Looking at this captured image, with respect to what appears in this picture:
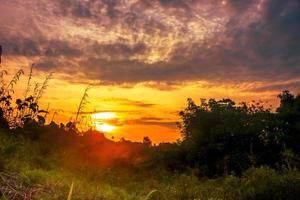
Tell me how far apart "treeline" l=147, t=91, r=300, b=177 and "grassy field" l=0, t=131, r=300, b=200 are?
199 centimetres

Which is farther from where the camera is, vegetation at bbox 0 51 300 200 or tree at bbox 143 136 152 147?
tree at bbox 143 136 152 147

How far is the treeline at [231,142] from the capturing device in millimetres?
19453

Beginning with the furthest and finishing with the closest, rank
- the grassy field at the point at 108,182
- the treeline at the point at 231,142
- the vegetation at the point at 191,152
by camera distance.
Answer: the treeline at the point at 231,142, the vegetation at the point at 191,152, the grassy field at the point at 108,182

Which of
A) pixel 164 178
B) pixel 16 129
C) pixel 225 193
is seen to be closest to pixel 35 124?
pixel 16 129

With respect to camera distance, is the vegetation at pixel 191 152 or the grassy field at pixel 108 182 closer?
the grassy field at pixel 108 182

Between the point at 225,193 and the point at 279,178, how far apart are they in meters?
1.41

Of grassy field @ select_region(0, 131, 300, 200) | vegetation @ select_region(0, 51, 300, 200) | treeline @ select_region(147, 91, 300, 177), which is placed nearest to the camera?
grassy field @ select_region(0, 131, 300, 200)

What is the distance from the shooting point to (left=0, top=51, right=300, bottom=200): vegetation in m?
12.9

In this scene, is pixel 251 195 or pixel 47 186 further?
pixel 251 195

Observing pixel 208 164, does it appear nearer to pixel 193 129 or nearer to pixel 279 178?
pixel 193 129

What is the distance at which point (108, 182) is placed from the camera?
49.4ft

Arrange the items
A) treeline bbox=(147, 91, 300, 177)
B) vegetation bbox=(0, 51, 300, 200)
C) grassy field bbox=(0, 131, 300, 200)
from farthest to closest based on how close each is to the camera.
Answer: treeline bbox=(147, 91, 300, 177)
vegetation bbox=(0, 51, 300, 200)
grassy field bbox=(0, 131, 300, 200)

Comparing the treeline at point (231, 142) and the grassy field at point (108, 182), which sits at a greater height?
the treeline at point (231, 142)

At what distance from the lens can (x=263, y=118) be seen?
21828 millimetres
